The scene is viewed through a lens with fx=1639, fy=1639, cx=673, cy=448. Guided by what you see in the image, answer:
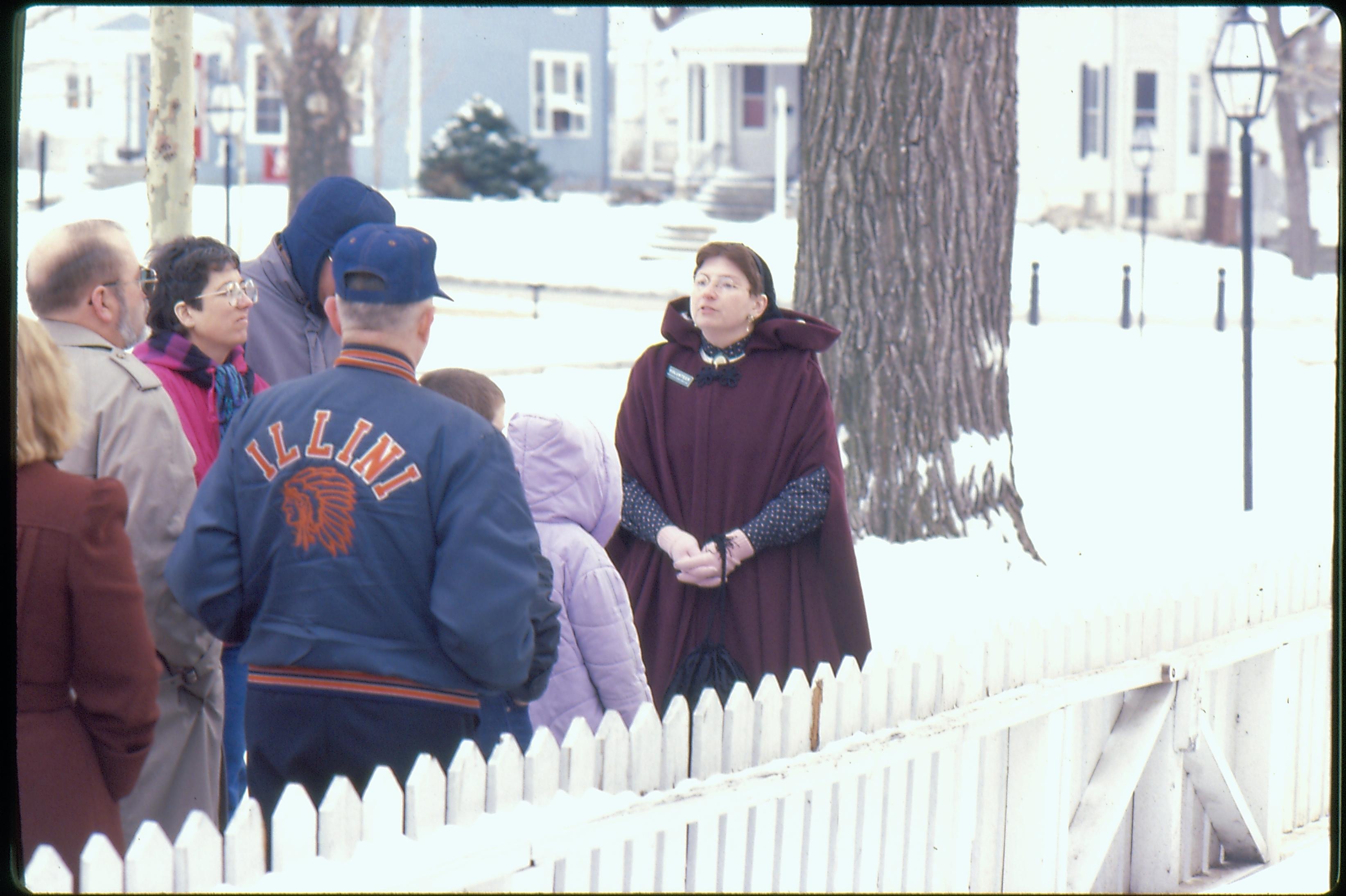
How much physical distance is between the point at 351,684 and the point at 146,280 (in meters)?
1.21

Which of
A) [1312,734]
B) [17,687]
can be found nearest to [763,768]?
[17,687]

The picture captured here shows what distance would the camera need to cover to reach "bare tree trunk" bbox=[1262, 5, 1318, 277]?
32.4m

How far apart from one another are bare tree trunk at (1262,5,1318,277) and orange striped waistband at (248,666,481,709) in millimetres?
32323

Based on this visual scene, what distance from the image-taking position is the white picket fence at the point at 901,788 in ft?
9.78

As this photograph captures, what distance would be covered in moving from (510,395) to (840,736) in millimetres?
10529

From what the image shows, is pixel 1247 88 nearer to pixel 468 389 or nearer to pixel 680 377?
pixel 680 377

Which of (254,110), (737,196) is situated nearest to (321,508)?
(737,196)

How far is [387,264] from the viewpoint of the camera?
3176mm

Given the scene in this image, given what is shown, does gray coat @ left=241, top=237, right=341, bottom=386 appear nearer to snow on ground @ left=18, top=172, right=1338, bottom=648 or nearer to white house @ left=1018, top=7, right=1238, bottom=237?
snow on ground @ left=18, top=172, right=1338, bottom=648

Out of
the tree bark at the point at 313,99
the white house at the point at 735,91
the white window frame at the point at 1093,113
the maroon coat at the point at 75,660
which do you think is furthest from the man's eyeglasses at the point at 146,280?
the white window frame at the point at 1093,113

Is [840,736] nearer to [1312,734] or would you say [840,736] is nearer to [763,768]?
[763,768]

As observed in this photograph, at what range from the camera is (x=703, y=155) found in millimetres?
37844

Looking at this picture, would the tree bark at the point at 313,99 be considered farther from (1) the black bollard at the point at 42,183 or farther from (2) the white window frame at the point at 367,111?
(2) the white window frame at the point at 367,111

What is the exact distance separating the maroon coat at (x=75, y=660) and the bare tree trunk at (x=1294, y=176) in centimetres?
3267
